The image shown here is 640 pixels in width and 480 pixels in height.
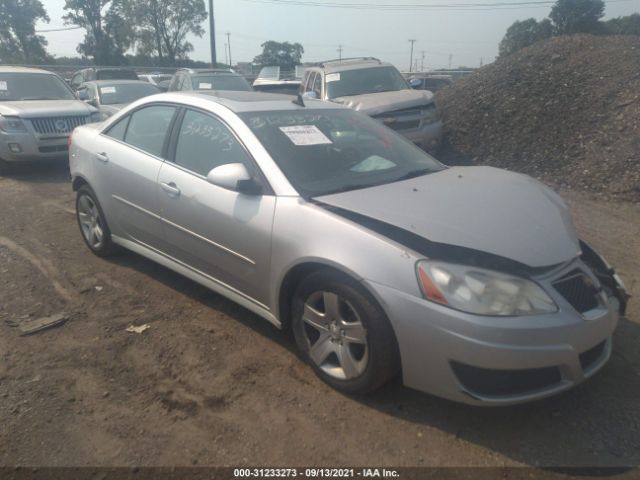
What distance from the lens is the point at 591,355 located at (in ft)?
8.64

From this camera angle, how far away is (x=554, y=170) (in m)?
7.88

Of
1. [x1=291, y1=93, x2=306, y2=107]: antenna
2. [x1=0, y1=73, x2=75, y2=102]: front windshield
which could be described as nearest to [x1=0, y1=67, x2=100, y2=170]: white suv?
[x1=0, y1=73, x2=75, y2=102]: front windshield

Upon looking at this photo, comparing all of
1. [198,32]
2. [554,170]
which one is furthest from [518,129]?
[198,32]

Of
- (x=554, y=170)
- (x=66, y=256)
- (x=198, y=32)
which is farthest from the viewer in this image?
(x=198, y=32)

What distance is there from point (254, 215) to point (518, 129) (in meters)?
7.15

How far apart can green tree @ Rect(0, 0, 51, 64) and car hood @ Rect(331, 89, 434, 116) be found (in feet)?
152

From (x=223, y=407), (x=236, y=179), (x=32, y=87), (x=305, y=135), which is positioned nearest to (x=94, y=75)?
(x=32, y=87)

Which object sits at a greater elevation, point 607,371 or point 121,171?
point 121,171

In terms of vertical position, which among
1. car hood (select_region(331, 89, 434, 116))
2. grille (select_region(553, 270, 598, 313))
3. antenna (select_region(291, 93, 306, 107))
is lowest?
grille (select_region(553, 270, 598, 313))

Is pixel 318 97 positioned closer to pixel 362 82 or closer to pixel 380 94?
pixel 362 82

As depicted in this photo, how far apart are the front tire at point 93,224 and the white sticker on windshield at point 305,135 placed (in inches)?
82.4

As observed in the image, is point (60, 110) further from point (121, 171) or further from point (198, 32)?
point (198, 32)

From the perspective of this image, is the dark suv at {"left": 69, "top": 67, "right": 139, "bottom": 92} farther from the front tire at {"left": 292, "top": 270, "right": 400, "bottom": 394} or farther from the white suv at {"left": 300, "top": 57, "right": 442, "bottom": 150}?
the front tire at {"left": 292, "top": 270, "right": 400, "bottom": 394}

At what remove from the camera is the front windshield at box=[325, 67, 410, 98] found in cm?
941
